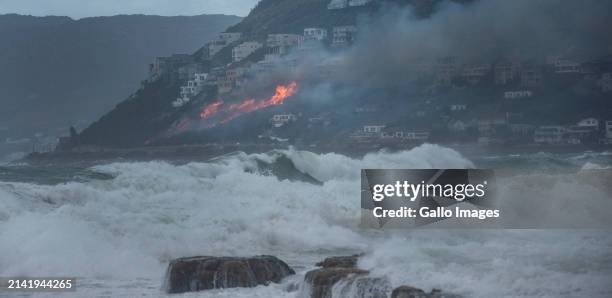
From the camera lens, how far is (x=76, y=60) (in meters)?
152

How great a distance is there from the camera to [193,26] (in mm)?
171125

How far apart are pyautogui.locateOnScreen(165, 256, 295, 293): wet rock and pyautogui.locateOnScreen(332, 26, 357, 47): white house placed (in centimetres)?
8235

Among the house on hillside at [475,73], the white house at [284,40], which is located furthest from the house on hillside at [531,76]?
the white house at [284,40]

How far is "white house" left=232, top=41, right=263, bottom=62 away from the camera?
10906cm

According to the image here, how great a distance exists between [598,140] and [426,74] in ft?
67.4

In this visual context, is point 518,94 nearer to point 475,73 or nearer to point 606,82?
point 606,82

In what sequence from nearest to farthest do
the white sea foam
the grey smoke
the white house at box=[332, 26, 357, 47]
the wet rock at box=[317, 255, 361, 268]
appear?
the white sea foam
the wet rock at box=[317, 255, 361, 268]
the grey smoke
the white house at box=[332, 26, 357, 47]

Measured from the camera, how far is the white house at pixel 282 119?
84.5m

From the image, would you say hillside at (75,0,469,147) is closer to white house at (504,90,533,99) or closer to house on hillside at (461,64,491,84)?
house on hillside at (461,64,491,84)

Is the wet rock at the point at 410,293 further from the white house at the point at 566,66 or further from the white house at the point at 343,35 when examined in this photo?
the white house at the point at 343,35

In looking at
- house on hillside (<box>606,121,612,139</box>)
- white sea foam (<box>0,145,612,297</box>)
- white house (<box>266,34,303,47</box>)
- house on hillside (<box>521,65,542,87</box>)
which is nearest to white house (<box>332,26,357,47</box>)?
white house (<box>266,34,303,47</box>)

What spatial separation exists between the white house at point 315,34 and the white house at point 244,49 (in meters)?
4.51

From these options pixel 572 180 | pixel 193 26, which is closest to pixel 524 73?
pixel 572 180

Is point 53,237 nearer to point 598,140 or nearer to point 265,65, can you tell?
point 598,140
